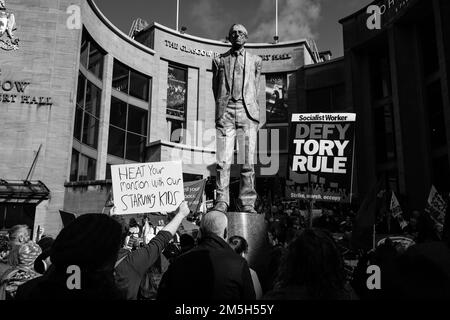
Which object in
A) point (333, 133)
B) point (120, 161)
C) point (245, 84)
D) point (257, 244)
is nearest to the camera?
point (257, 244)

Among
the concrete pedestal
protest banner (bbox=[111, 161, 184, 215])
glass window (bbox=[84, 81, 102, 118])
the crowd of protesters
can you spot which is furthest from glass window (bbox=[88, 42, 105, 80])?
the crowd of protesters

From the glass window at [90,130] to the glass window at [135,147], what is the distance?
2981 millimetres

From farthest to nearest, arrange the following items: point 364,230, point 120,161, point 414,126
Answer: point 120,161 < point 414,126 < point 364,230

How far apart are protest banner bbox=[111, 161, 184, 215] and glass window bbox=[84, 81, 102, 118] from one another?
21235 millimetres

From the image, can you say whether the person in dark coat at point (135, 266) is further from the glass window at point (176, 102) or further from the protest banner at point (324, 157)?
the glass window at point (176, 102)

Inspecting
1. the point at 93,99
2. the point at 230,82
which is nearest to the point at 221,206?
the point at 230,82

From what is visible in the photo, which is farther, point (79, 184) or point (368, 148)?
point (368, 148)

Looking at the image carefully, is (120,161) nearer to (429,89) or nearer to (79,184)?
(79,184)

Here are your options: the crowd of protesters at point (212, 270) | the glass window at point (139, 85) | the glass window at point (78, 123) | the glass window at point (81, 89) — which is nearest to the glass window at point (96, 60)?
the glass window at point (81, 89)

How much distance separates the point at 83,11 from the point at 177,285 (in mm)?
25346

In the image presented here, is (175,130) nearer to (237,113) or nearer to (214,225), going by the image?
(237,113)

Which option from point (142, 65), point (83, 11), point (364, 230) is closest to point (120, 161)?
point (142, 65)

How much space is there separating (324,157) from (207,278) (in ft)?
31.4

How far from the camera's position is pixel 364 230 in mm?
5820
